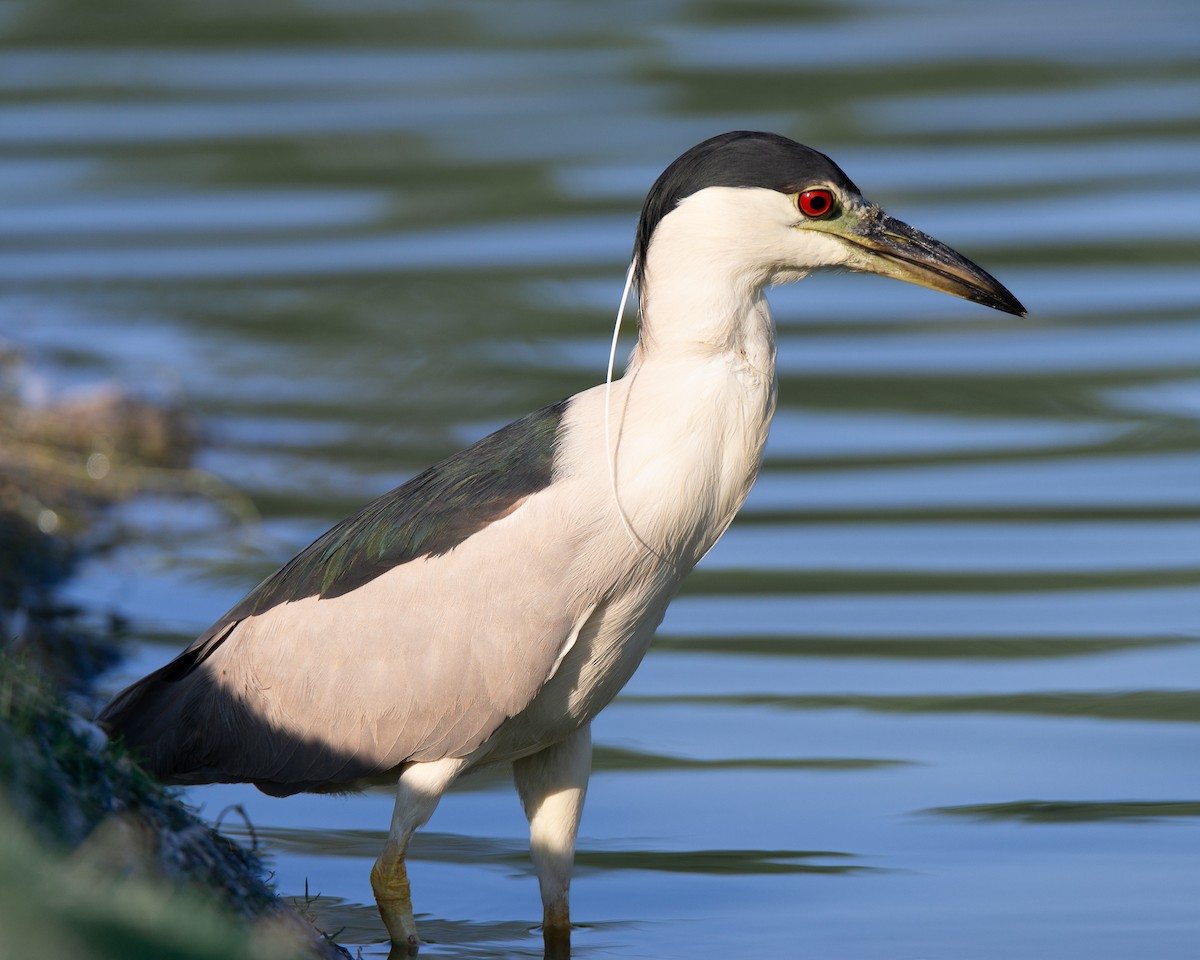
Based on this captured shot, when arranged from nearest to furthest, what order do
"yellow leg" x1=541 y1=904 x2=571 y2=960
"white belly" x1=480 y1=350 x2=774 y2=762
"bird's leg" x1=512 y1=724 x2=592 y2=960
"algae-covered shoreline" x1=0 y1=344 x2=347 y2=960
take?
"algae-covered shoreline" x1=0 y1=344 x2=347 y2=960 → "white belly" x1=480 y1=350 x2=774 y2=762 → "bird's leg" x1=512 y1=724 x2=592 y2=960 → "yellow leg" x1=541 y1=904 x2=571 y2=960

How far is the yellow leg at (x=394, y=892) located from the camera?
5.19 metres

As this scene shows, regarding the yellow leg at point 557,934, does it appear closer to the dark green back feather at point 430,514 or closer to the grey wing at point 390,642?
the grey wing at point 390,642

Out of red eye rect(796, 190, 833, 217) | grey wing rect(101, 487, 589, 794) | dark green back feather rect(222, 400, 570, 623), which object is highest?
red eye rect(796, 190, 833, 217)

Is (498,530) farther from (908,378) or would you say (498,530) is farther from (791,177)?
(908,378)

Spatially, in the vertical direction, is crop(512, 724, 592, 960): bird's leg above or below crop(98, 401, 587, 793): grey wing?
below

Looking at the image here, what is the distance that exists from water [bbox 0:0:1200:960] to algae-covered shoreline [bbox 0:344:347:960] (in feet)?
1.06

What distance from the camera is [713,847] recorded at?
6406 mm

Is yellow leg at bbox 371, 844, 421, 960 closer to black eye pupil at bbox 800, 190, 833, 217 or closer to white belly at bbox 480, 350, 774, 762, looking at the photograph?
white belly at bbox 480, 350, 774, 762

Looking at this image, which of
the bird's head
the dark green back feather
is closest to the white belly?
the dark green back feather

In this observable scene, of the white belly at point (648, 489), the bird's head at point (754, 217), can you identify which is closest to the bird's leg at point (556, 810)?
the white belly at point (648, 489)

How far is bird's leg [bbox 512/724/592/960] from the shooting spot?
18.0 feet

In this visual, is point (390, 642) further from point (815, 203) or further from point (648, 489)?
point (815, 203)

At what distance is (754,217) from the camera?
507 centimetres

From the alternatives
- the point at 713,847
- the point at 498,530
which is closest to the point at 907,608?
the point at 713,847
